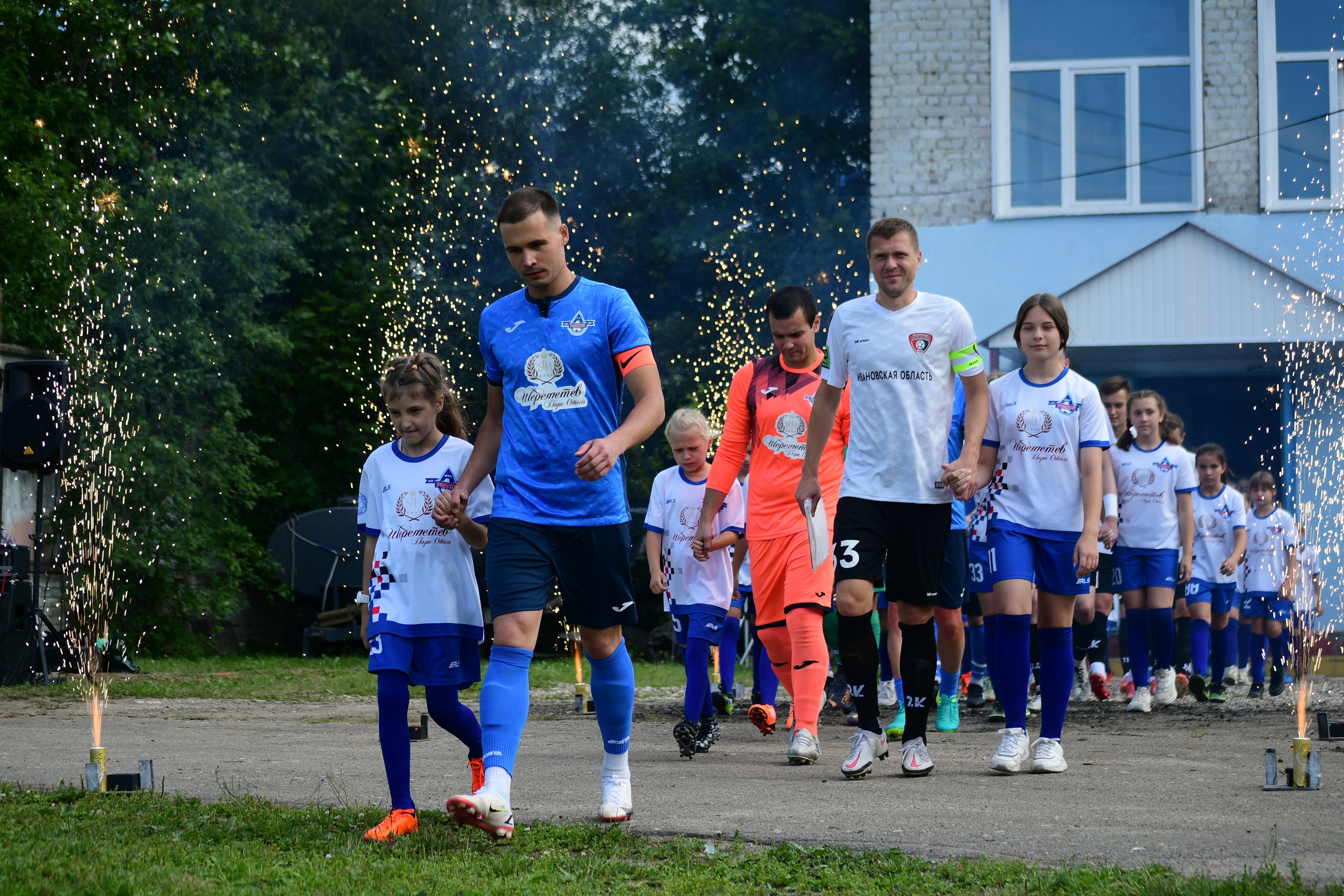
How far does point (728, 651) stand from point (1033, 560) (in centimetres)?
370

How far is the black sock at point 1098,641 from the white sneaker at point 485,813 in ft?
23.5

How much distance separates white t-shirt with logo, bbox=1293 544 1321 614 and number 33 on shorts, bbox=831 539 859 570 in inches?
342

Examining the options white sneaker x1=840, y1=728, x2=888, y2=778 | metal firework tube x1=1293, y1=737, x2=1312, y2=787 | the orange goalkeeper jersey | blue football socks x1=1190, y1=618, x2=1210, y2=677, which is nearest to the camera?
metal firework tube x1=1293, y1=737, x2=1312, y2=787

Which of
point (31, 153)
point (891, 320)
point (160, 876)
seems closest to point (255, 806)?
point (160, 876)

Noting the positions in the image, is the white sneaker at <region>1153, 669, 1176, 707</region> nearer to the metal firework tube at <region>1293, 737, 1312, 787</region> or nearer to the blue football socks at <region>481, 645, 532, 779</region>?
the metal firework tube at <region>1293, 737, 1312, 787</region>

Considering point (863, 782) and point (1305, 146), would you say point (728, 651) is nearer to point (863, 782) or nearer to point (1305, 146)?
point (863, 782)

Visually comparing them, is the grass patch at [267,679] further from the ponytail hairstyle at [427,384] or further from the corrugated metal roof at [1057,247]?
the corrugated metal roof at [1057,247]

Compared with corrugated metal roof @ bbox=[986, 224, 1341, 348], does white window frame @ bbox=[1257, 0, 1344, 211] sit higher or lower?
higher

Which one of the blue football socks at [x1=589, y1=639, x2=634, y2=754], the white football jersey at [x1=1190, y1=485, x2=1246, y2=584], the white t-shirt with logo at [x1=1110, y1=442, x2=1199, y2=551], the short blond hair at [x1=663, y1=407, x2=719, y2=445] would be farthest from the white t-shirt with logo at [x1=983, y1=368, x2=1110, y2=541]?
the white football jersey at [x1=1190, y1=485, x2=1246, y2=584]

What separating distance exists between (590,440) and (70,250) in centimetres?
1331

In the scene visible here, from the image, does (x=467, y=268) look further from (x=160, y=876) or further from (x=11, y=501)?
(x=160, y=876)

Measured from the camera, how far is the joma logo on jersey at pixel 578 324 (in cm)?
495

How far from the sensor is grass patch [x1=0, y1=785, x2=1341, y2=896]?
12.6 ft

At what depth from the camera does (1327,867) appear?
403cm
